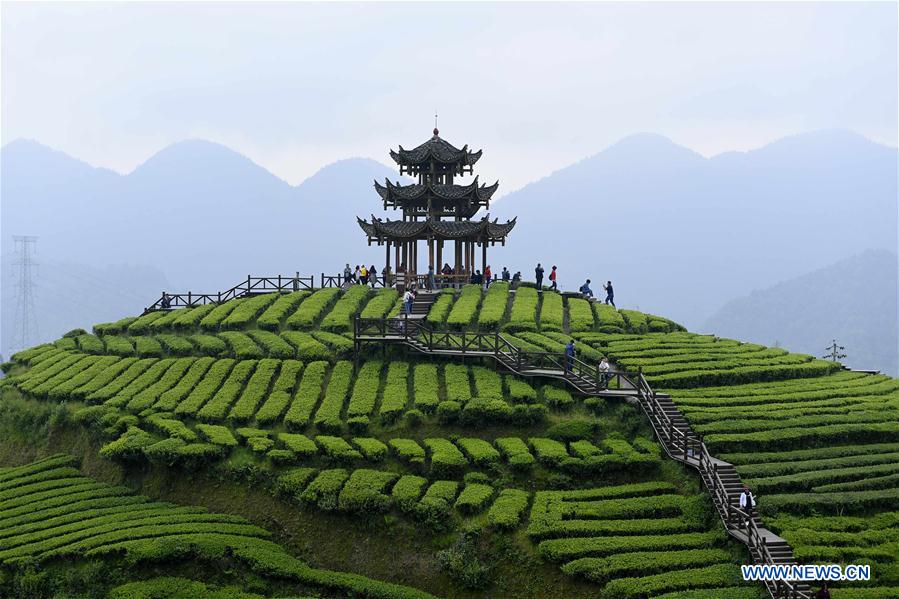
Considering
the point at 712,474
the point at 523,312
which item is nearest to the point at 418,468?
the point at 712,474

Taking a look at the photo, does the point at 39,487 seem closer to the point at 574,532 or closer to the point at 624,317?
the point at 574,532

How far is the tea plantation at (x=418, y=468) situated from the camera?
2462cm

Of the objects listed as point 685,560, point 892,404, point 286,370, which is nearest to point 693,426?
point 685,560

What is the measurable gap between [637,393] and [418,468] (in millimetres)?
9851

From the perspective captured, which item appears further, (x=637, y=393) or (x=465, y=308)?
(x=465, y=308)

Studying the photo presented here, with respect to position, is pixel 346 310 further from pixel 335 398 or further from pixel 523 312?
pixel 335 398

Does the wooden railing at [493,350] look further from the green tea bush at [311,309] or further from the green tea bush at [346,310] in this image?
the green tea bush at [311,309]

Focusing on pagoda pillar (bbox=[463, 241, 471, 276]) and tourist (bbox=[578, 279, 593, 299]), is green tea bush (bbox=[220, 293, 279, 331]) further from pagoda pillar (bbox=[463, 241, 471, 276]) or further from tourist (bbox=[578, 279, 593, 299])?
tourist (bbox=[578, 279, 593, 299])

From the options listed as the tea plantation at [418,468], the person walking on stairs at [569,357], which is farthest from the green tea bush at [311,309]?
the person walking on stairs at [569,357]

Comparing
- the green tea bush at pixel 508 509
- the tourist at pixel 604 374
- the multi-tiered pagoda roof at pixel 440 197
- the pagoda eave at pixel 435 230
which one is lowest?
the green tea bush at pixel 508 509

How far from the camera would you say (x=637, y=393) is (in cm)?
3195

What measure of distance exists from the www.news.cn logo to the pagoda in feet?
97.5

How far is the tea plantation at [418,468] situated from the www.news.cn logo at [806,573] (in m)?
0.34

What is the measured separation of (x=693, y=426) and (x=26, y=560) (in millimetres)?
25011
